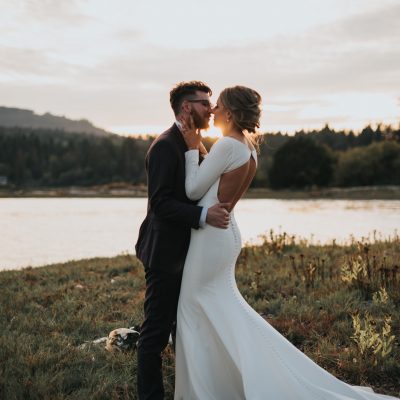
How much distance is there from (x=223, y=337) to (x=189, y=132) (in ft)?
4.93

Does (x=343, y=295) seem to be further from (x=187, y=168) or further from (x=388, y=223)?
(x=388, y=223)

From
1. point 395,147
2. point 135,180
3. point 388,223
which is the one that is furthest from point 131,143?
point 388,223

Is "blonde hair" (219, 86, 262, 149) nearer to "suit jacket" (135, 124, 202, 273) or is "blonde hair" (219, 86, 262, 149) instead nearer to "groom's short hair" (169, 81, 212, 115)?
"groom's short hair" (169, 81, 212, 115)

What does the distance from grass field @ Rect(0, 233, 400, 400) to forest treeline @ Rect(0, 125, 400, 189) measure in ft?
176

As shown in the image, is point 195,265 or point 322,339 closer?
point 195,265

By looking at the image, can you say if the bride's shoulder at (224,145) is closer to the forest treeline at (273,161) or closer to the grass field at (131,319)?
the grass field at (131,319)

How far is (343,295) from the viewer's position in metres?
6.79

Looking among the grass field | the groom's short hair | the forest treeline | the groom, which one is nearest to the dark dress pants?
the groom

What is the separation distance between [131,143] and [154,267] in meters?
97.5

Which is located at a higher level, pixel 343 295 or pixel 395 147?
pixel 395 147

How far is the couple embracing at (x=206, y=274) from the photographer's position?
12.1ft

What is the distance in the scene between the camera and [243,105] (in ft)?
12.1

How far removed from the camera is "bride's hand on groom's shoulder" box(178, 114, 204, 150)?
3854mm

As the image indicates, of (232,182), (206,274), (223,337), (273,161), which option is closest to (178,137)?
(232,182)
